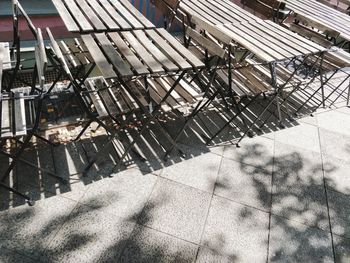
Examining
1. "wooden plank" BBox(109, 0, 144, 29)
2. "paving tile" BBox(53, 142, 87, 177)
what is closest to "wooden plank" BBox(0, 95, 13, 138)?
"paving tile" BBox(53, 142, 87, 177)

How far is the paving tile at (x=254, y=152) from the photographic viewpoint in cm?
450

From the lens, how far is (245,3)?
6172mm

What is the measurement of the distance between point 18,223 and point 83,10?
259cm

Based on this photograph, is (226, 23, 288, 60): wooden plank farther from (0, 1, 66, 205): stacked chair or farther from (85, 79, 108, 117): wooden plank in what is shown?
(0, 1, 66, 205): stacked chair

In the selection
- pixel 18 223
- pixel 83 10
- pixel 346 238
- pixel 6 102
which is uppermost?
pixel 83 10

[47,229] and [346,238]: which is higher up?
[346,238]

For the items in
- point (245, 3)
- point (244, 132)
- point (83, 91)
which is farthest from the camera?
point (245, 3)

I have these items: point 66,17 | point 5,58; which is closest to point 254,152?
point 66,17

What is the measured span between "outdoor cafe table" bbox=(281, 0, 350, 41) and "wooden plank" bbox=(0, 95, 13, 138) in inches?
186

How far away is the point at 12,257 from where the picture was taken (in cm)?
292

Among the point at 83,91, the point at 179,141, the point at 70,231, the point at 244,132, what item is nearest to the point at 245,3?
the point at 244,132

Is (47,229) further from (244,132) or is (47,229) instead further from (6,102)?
(244,132)

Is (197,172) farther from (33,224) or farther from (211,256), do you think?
(33,224)

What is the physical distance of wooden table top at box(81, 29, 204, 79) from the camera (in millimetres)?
3256
